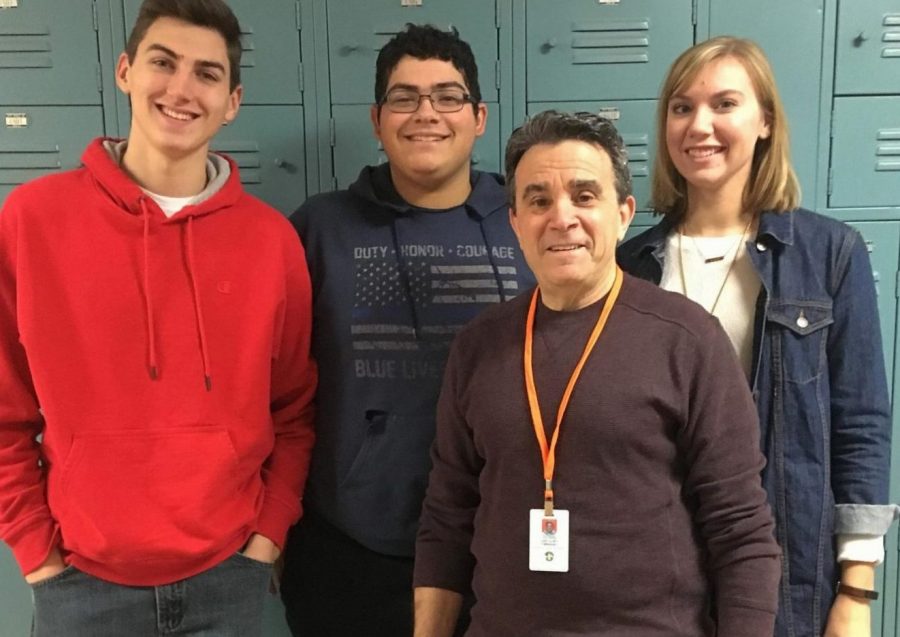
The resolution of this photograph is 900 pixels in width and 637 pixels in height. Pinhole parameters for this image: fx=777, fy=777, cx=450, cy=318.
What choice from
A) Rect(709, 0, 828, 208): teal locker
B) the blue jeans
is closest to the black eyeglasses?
Rect(709, 0, 828, 208): teal locker

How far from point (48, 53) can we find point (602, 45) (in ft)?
5.21

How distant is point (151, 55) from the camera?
5.27 ft

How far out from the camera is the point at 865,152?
2260mm

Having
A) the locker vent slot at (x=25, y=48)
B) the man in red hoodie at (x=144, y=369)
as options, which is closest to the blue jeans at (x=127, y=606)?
the man in red hoodie at (x=144, y=369)

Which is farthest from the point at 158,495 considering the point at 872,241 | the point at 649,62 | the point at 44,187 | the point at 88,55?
the point at 872,241

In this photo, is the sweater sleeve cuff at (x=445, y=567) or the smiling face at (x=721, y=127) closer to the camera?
the sweater sleeve cuff at (x=445, y=567)

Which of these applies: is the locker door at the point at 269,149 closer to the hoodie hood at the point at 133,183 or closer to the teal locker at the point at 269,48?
the teal locker at the point at 269,48

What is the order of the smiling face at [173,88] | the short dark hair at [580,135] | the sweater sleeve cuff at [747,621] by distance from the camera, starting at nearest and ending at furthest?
the sweater sleeve cuff at [747,621]
the short dark hair at [580,135]
the smiling face at [173,88]

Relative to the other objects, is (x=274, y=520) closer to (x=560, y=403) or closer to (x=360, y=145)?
(x=560, y=403)

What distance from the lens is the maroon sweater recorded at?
125 centimetres

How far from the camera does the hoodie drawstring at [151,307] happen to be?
1513 mm

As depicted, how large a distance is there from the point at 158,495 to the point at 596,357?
0.88m

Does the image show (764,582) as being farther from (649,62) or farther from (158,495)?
(649,62)

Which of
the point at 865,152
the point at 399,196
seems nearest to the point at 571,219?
the point at 399,196
